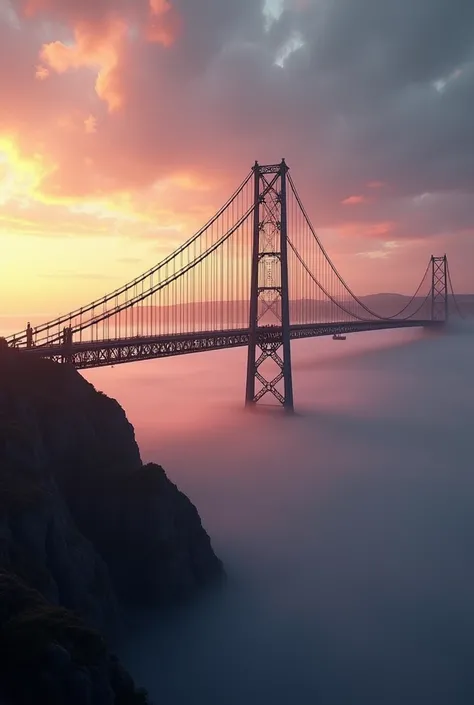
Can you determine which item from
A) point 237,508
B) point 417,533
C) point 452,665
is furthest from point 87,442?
point 417,533

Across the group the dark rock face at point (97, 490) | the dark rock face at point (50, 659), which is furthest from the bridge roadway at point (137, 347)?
the dark rock face at point (50, 659)

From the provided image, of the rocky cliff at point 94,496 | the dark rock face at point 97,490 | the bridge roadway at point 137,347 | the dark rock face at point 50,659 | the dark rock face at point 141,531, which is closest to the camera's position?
the dark rock face at point 50,659

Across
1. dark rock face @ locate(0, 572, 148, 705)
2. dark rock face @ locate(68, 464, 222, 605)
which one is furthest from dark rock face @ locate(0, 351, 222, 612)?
dark rock face @ locate(0, 572, 148, 705)

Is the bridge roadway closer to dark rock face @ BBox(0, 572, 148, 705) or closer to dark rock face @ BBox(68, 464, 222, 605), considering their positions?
dark rock face @ BBox(68, 464, 222, 605)

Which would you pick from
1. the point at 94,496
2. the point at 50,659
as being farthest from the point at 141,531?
the point at 50,659

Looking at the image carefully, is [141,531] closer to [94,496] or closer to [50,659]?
[94,496]

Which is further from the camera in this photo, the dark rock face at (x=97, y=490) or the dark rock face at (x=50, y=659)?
the dark rock face at (x=97, y=490)

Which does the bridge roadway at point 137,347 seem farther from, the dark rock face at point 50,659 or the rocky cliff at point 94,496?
the dark rock face at point 50,659
